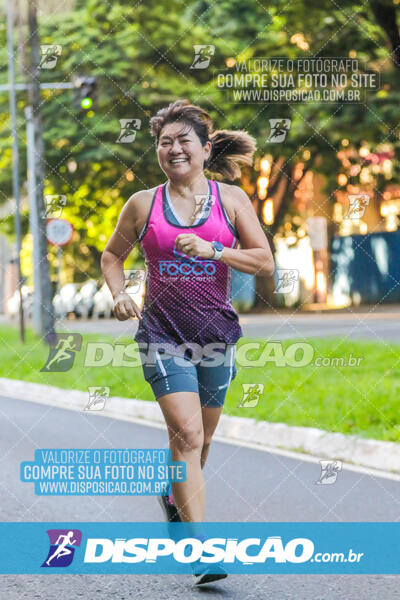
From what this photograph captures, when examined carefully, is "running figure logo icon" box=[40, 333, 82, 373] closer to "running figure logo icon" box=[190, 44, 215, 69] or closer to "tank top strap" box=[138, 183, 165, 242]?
"running figure logo icon" box=[190, 44, 215, 69]

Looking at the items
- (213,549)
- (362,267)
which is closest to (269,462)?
(213,549)

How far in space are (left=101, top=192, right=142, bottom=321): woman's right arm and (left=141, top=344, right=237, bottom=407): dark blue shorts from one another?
21 cm

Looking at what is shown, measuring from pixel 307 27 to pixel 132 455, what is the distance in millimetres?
13050

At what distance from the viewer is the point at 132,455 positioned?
5176 mm

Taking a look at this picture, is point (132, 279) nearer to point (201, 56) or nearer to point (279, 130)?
point (201, 56)

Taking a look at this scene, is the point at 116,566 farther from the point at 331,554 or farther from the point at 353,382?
the point at 353,382

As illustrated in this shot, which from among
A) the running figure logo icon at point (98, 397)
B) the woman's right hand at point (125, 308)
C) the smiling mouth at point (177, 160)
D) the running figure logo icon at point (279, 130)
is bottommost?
the running figure logo icon at point (98, 397)

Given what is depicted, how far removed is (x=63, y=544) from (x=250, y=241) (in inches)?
61.8

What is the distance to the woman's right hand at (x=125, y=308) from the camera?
14.9ft

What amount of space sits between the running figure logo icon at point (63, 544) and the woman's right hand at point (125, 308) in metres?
1.08

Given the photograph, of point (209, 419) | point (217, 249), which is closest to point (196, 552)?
point (209, 419)

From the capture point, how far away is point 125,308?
4551mm

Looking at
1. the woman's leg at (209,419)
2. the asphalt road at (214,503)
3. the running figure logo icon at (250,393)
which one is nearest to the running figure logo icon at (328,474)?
the asphalt road at (214,503)

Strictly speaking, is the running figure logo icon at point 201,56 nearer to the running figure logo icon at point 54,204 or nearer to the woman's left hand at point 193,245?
the running figure logo icon at point 54,204
